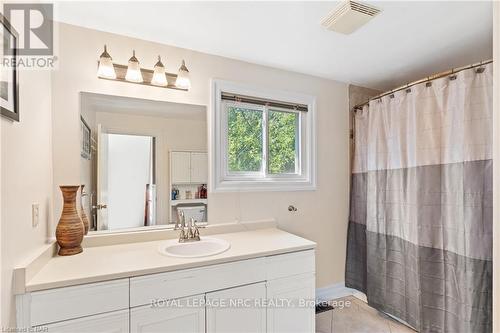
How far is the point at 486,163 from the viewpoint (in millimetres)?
1640

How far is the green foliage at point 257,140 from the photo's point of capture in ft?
7.23

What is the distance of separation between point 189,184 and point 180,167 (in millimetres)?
149

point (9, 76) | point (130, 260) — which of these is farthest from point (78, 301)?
point (9, 76)

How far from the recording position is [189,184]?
2.00 m

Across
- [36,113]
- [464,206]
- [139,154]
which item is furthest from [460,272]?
[36,113]

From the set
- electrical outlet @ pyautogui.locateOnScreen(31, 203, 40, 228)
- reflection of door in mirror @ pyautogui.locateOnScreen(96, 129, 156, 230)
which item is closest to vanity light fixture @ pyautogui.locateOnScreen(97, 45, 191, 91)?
reflection of door in mirror @ pyautogui.locateOnScreen(96, 129, 156, 230)

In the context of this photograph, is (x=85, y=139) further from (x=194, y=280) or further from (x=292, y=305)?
(x=292, y=305)

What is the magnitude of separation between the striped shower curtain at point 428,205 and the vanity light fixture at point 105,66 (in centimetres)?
221

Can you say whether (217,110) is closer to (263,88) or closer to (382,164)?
(263,88)

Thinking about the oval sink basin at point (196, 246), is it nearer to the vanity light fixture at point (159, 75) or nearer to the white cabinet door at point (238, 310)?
the white cabinet door at point (238, 310)

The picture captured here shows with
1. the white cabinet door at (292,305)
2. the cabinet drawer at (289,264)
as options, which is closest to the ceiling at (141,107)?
the cabinet drawer at (289,264)

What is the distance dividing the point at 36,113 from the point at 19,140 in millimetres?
284

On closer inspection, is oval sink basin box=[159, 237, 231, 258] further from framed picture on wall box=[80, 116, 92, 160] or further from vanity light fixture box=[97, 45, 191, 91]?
vanity light fixture box=[97, 45, 191, 91]

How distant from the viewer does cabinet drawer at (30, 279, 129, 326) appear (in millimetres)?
1152
